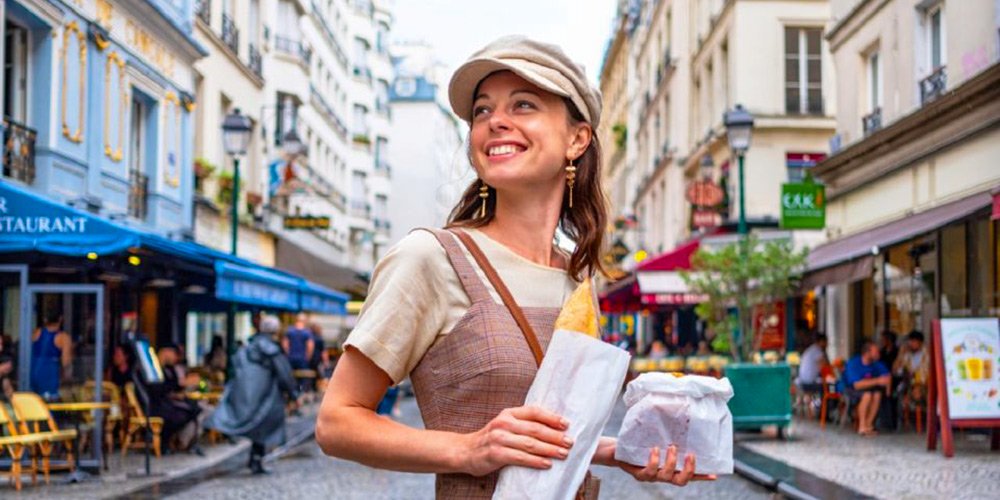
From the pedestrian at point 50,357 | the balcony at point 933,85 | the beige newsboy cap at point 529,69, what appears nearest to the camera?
the beige newsboy cap at point 529,69

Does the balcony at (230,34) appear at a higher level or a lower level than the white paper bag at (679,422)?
higher

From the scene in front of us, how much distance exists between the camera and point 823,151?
3297 centimetres

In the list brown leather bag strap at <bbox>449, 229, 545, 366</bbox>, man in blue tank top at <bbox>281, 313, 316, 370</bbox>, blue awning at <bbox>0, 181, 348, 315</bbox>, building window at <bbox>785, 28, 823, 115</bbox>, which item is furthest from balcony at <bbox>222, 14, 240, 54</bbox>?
brown leather bag strap at <bbox>449, 229, 545, 366</bbox>

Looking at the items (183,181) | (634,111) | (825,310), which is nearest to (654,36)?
(634,111)

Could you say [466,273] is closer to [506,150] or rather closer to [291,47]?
[506,150]

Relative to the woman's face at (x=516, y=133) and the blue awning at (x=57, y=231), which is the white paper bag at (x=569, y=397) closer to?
the woman's face at (x=516, y=133)

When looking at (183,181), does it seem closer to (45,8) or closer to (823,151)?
(45,8)

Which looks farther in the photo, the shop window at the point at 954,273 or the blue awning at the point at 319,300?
the blue awning at the point at 319,300

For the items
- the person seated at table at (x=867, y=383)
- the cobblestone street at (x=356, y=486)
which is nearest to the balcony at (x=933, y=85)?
the person seated at table at (x=867, y=383)

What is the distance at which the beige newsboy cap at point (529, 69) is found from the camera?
2.45m

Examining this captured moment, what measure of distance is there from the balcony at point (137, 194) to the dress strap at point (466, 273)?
68.0 feet

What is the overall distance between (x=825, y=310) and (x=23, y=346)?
60.5 ft

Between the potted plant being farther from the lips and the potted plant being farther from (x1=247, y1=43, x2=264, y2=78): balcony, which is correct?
the lips

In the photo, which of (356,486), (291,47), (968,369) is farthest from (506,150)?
(291,47)
